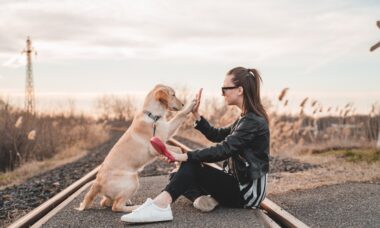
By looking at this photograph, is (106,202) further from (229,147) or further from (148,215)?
(229,147)

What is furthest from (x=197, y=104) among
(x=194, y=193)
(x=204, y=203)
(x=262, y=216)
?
(x=262, y=216)

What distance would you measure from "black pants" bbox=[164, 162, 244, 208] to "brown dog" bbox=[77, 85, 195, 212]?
43 cm

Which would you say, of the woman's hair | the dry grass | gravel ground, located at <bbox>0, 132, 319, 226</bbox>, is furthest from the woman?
the dry grass

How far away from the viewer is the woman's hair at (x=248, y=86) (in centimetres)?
516

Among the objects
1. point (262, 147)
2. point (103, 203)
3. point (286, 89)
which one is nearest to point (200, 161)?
point (262, 147)

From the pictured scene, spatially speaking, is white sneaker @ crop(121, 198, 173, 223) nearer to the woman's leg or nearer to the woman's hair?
the woman's leg

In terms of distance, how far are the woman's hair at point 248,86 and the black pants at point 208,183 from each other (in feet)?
2.33

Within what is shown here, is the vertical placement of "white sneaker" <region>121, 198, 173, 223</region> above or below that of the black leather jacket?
below

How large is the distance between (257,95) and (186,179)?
3.71ft

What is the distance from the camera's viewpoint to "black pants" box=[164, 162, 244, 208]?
491 cm

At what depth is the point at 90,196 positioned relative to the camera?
215 inches

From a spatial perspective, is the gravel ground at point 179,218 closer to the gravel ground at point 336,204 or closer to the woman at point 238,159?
the woman at point 238,159

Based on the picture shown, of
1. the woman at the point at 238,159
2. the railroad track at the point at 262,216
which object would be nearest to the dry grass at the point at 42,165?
the railroad track at the point at 262,216

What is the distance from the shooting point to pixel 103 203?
18.7ft
